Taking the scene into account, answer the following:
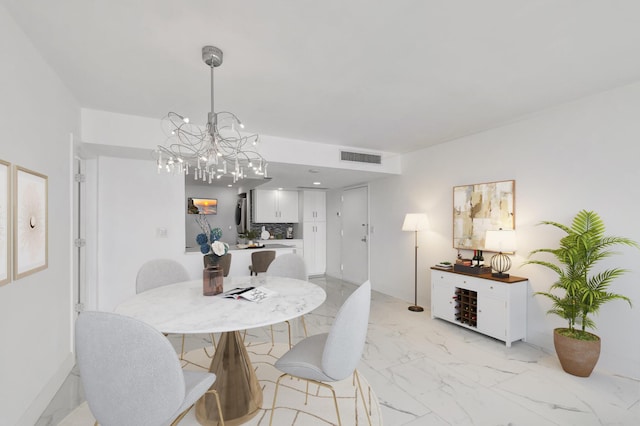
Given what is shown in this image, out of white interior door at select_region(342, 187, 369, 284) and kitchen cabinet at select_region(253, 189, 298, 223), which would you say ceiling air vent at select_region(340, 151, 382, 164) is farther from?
kitchen cabinet at select_region(253, 189, 298, 223)

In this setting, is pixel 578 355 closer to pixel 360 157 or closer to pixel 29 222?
pixel 360 157

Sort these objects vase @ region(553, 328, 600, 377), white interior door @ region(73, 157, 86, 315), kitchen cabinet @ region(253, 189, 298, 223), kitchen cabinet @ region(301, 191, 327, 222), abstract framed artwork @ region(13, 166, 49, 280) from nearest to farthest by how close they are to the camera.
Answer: abstract framed artwork @ region(13, 166, 49, 280)
vase @ region(553, 328, 600, 377)
white interior door @ region(73, 157, 86, 315)
kitchen cabinet @ region(253, 189, 298, 223)
kitchen cabinet @ region(301, 191, 327, 222)

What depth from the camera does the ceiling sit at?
161 centimetres

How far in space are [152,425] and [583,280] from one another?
316cm

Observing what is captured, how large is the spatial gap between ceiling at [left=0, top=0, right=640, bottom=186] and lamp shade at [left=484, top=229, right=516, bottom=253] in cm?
122

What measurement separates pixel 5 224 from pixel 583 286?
12.9 feet

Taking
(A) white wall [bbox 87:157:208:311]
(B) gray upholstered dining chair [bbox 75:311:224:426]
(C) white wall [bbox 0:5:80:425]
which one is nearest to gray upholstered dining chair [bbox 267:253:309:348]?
(A) white wall [bbox 87:157:208:311]

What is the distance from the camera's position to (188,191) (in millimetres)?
→ 7363

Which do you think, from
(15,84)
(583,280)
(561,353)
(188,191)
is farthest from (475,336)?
(188,191)

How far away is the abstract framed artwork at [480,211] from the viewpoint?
337 centimetres

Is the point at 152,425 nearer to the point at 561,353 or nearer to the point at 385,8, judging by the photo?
the point at 385,8

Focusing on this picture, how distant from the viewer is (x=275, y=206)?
6.73 m

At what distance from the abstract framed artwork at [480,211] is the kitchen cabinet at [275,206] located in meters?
3.75

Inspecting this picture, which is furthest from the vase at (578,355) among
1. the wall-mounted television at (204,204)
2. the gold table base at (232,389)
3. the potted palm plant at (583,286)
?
the wall-mounted television at (204,204)
